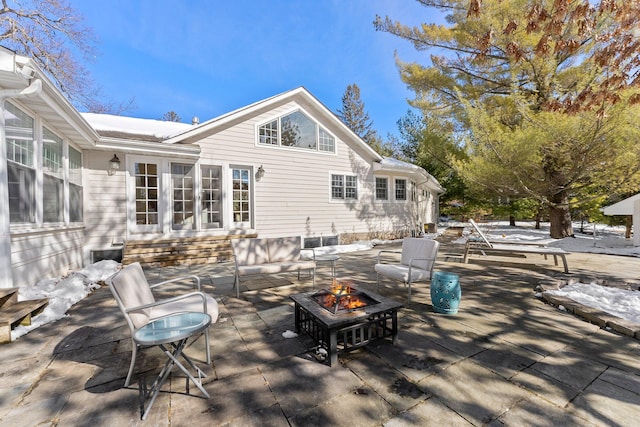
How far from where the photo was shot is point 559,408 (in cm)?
200

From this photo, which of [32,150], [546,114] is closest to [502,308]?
[546,114]

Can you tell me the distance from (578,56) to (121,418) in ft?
49.6

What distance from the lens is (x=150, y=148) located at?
7.42 metres

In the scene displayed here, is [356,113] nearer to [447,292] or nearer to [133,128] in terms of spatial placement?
[133,128]

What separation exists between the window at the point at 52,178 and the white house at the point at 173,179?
2 cm

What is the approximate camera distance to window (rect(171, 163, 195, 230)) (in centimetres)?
816

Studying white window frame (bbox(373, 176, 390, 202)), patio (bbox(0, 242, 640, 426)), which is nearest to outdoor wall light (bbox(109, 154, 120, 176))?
patio (bbox(0, 242, 640, 426))

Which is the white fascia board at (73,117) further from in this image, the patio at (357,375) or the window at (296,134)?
the window at (296,134)

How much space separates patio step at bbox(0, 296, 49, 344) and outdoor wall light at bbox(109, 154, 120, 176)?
4533mm

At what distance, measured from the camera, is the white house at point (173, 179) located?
4352 mm

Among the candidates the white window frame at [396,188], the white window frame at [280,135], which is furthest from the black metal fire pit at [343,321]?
the white window frame at [396,188]

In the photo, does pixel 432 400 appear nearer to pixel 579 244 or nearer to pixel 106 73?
pixel 579 244

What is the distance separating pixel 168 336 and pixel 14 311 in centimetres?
300

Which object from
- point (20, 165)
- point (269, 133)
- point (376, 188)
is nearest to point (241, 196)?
point (269, 133)
